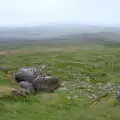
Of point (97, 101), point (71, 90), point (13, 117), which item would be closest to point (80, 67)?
point (71, 90)

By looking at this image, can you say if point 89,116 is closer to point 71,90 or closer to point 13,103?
point 13,103

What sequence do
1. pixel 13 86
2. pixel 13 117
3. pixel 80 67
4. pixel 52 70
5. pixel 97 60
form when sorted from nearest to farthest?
pixel 13 117 → pixel 13 86 → pixel 52 70 → pixel 80 67 → pixel 97 60

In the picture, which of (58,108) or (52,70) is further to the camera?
(52,70)

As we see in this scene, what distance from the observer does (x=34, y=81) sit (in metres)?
56.3

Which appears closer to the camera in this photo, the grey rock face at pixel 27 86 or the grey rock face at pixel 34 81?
the grey rock face at pixel 27 86

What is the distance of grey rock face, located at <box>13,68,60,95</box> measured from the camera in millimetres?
54472

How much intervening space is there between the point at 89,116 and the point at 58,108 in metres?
5.45

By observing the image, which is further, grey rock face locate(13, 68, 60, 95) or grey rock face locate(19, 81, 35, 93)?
grey rock face locate(13, 68, 60, 95)

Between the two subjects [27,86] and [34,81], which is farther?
[34,81]

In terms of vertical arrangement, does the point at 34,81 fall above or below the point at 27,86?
above

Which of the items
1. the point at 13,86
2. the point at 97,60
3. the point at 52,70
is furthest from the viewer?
the point at 97,60

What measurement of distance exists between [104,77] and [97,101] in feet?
80.1

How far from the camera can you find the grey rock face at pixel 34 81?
54.5 meters

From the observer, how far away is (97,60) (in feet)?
350
